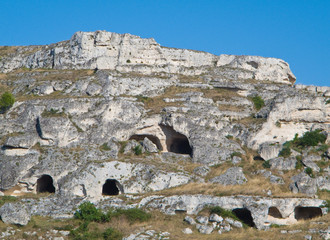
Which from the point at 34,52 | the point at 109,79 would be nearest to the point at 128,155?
the point at 109,79

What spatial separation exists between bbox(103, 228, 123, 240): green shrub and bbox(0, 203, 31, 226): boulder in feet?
17.9

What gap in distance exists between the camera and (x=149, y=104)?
52.1 m

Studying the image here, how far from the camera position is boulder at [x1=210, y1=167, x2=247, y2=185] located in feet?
140

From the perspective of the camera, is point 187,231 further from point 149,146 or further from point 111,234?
point 149,146

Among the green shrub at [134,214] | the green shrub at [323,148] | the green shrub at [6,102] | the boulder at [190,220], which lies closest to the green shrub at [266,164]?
the green shrub at [323,148]

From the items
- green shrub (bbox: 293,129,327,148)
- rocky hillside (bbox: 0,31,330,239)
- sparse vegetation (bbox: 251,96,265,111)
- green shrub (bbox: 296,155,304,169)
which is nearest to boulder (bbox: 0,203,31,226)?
rocky hillside (bbox: 0,31,330,239)

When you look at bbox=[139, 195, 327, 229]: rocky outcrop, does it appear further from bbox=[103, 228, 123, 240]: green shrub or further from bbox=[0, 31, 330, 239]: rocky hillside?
bbox=[103, 228, 123, 240]: green shrub

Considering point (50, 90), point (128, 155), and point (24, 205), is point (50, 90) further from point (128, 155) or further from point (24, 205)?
point (24, 205)

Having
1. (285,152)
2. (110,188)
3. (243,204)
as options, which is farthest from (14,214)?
(285,152)

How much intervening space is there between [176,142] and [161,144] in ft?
7.50

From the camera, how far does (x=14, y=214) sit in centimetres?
3516

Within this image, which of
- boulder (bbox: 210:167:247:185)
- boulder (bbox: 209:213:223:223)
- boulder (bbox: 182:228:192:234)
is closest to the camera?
boulder (bbox: 182:228:192:234)

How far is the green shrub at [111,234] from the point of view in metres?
33.8

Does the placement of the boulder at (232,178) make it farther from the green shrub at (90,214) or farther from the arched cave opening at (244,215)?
the green shrub at (90,214)
